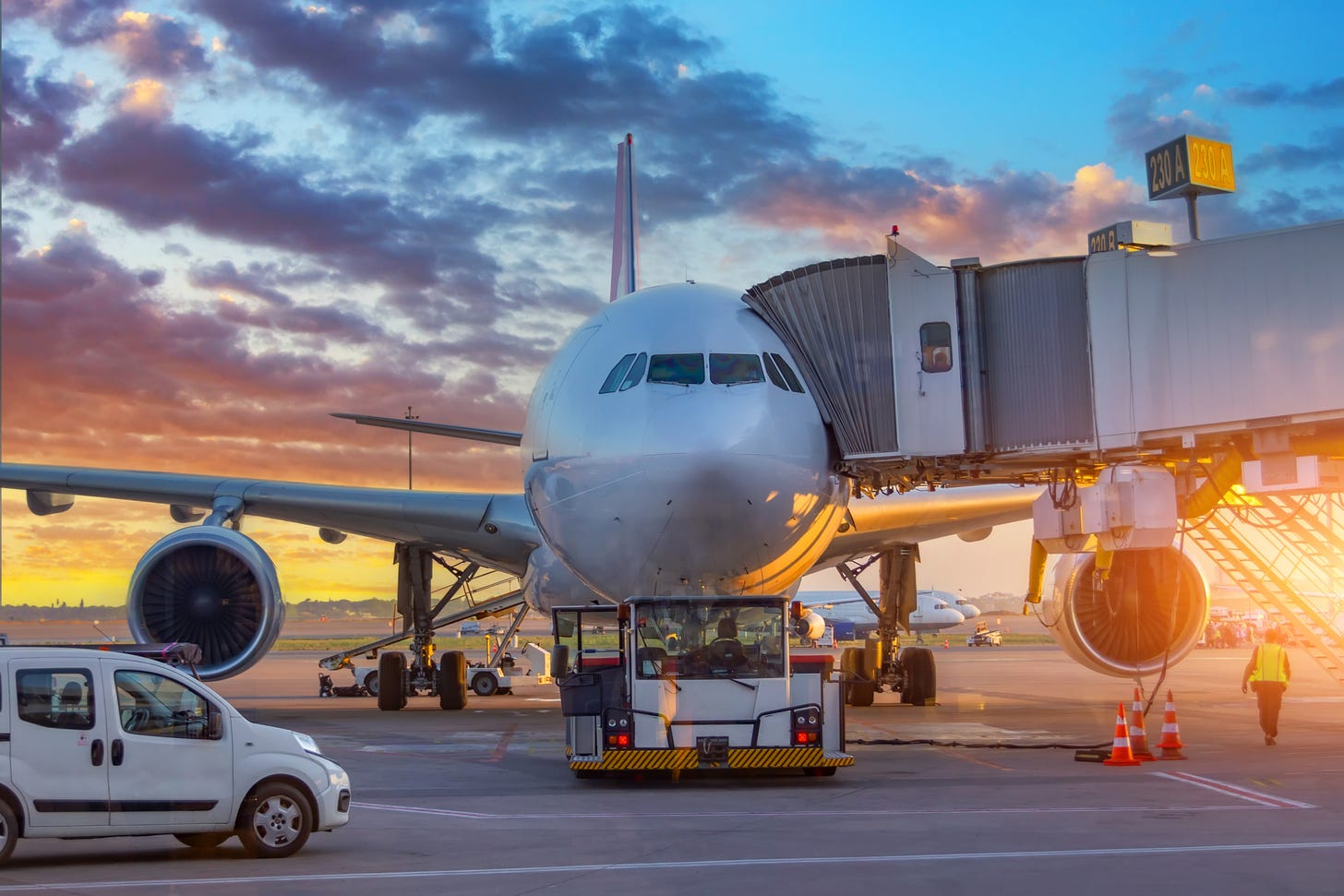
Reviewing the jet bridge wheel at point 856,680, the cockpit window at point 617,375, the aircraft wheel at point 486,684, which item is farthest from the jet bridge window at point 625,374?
the aircraft wheel at point 486,684

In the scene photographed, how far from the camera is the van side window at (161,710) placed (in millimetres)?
8883

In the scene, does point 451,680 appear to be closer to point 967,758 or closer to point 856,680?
point 856,680

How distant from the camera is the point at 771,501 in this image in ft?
42.8

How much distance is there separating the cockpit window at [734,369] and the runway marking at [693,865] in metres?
5.75

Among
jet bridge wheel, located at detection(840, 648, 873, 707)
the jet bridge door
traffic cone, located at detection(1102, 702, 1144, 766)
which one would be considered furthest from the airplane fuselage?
jet bridge wheel, located at detection(840, 648, 873, 707)

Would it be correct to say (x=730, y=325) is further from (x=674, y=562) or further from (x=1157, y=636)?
(x=1157, y=636)

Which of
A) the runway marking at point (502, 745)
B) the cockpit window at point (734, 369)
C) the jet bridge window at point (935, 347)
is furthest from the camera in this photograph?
the runway marking at point (502, 745)

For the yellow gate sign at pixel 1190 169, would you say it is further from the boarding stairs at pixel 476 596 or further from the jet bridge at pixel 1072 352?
the boarding stairs at pixel 476 596

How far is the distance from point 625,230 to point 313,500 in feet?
25.9

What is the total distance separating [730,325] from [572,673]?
355 cm

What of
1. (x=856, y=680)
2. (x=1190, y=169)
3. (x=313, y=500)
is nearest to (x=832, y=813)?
(x=1190, y=169)

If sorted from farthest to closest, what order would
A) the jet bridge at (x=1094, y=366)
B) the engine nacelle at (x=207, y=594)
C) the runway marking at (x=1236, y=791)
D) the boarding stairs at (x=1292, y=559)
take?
the boarding stairs at (x=1292, y=559) < the engine nacelle at (x=207, y=594) < the jet bridge at (x=1094, y=366) < the runway marking at (x=1236, y=791)

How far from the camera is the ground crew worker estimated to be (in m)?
15.1

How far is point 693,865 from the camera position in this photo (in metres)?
8.19
